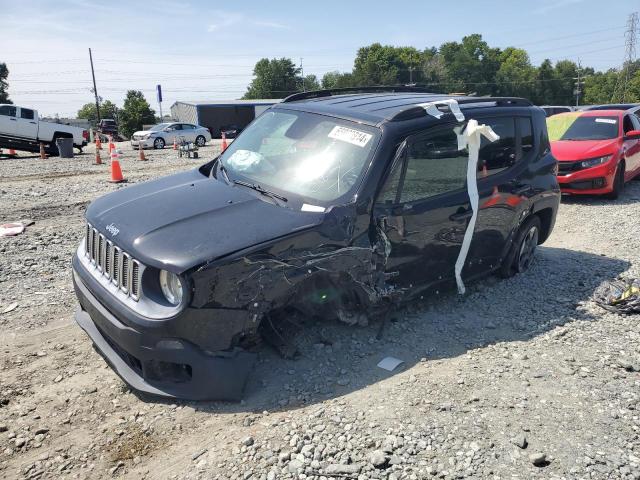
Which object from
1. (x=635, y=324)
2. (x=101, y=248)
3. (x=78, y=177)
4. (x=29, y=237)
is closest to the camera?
(x=101, y=248)

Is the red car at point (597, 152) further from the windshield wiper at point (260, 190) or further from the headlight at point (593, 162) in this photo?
the windshield wiper at point (260, 190)

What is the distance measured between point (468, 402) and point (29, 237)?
20.8 feet

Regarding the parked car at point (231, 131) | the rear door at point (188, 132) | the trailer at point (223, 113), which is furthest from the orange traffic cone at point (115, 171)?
the trailer at point (223, 113)

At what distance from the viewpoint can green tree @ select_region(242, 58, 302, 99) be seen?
100875 mm

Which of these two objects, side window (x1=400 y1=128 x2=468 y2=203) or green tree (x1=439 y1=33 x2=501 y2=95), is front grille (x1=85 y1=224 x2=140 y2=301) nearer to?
side window (x1=400 y1=128 x2=468 y2=203)

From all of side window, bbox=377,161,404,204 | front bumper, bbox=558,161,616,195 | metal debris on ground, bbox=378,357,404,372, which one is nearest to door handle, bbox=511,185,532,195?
side window, bbox=377,161,404,204

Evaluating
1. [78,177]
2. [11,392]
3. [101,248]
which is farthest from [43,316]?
[78,177]

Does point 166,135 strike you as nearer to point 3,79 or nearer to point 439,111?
point 439,111

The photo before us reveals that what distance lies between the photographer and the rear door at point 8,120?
19.6 meters

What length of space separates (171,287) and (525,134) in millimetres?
3958

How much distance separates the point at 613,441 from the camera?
2.96 meters

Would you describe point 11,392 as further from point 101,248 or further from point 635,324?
point 635,324


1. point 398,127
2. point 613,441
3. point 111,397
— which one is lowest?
point 613,441

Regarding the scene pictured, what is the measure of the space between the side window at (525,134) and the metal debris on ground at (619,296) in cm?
161
